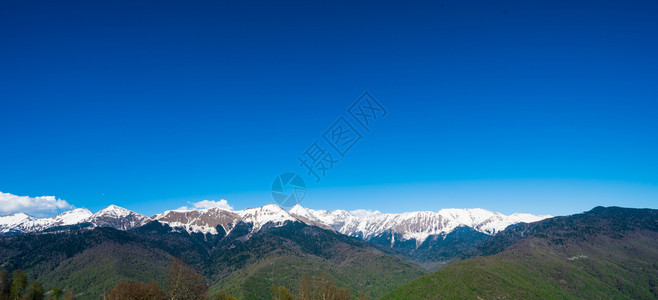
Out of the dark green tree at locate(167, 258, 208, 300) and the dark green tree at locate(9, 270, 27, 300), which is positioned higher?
the dark green tree at locate(167, 258, 208, 300)

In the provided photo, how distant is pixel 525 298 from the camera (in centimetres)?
19675

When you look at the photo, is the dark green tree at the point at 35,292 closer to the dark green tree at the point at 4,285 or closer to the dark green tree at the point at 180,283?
the dark green tree at the point at 4,285

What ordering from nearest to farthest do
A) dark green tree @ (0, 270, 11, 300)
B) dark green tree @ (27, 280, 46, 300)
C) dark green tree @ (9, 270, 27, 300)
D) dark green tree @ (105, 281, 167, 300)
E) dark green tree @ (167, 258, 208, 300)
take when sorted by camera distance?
dark green tree @ (167, 258, 208, 300) → dark green tree @ (105, 281, 167, 300) → dark green tree @ (0, 270, 11, 300) → dark green tree @ (9, 270, 27, 300) → dark green tree @ (27, 280, 46, 300)

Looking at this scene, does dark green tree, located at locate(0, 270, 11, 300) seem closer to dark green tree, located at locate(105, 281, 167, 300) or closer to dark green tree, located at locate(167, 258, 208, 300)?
dark green tree, located at locate(105, 281, 167, 300)

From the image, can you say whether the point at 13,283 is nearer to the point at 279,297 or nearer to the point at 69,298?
the point at 69,298

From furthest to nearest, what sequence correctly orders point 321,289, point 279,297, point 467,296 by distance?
1. point 467,296
2. point 279,297
3. point 321,289

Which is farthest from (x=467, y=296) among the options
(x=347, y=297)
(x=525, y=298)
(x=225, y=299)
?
(x=347, y=297)

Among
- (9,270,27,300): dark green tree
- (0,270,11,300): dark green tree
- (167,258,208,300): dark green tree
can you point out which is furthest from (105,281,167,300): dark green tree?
(9,270,27,300): dark green tree

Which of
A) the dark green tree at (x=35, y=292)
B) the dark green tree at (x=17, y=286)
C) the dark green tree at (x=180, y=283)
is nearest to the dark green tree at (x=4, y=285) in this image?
the dark green tree at (x=17, y=286)

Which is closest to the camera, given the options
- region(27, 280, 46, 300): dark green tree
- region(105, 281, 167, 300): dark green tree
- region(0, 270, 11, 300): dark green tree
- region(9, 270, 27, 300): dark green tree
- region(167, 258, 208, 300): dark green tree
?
region(167, 258, 208, 300): dark green tree

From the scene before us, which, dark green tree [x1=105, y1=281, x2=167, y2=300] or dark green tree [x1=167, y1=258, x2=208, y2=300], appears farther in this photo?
dark green tree [x1=105, y1=281, x2=167, y2=300]

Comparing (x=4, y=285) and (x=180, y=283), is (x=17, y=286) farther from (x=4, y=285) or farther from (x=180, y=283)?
(x=180, y=283)

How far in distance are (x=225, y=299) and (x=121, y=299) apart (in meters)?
47.5

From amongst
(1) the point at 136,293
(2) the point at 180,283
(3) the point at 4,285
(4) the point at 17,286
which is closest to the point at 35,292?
(4) the point at 17,286
